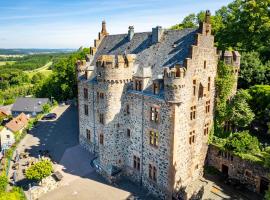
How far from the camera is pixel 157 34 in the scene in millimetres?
32625

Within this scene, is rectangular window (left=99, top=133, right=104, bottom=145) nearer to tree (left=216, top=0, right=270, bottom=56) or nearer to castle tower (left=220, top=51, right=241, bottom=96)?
castle tower (left=220, top=51, right=241, bottom=96)

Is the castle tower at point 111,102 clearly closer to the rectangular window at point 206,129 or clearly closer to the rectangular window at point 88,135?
the rectangular window at point 88,135

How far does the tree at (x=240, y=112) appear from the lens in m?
32.8

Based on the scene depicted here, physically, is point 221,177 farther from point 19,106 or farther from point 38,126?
point 19,106

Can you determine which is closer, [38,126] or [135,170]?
[135,170]

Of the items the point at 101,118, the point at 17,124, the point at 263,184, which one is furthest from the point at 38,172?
the point at 17,124

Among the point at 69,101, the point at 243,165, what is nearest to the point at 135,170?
the point at 243,165

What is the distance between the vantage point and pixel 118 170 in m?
33.7

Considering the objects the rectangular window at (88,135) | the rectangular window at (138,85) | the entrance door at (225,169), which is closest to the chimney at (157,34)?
the rectangular window at (138,85)

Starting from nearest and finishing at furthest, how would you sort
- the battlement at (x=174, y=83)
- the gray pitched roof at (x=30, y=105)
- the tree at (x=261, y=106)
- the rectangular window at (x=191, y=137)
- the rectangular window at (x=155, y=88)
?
the battlement at (x=174, y=83), the rectangular window at (x=155, y=88), the rectangular window at (x=191, y=137), the tree at (x=261, y=106), the gray pitched roof at (x=30, y=105)

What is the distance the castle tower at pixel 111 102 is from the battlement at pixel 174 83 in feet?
22.7

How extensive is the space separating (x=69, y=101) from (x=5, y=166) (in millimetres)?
35424

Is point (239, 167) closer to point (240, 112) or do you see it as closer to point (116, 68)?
point (240, 112)

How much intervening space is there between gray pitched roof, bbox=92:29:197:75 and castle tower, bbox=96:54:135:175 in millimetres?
2029
